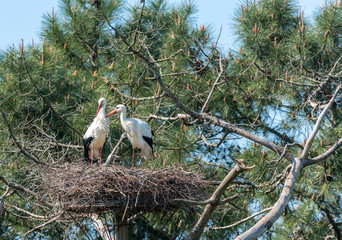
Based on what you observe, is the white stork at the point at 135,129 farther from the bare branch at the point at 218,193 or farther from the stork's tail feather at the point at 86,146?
the bare branch at the point at 218,193

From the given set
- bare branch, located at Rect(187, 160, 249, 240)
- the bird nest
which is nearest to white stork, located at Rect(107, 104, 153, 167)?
the bird nest

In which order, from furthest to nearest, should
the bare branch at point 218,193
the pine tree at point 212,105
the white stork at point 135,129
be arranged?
the pine tree at point 212,105
the white stork at point 135,129
the bare branch at point 218,193

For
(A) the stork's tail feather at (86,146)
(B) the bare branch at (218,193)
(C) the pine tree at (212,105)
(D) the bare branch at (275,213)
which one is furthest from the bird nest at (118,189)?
(C) the pine tree at (212,105)

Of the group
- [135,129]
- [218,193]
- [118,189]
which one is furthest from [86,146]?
[218,193]

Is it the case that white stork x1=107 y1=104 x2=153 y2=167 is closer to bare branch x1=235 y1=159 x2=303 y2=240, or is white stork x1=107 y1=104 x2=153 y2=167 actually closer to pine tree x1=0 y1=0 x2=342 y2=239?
pine tree x1=0 y1=0 x2=342 y2=239

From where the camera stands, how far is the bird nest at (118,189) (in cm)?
576

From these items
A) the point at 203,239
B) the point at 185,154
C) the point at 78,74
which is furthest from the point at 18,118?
the point at 203,239

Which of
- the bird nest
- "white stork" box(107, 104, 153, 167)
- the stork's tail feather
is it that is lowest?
the bird nest

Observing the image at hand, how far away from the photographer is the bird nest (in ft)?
18.9

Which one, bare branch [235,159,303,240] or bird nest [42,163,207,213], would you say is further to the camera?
bird nest [42,163,207,213]

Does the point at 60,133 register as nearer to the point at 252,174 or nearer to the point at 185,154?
the point at 185,154

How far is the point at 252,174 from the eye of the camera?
8.55m

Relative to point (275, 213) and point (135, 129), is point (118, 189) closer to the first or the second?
point (275, 213)

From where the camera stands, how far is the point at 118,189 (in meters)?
5.70
